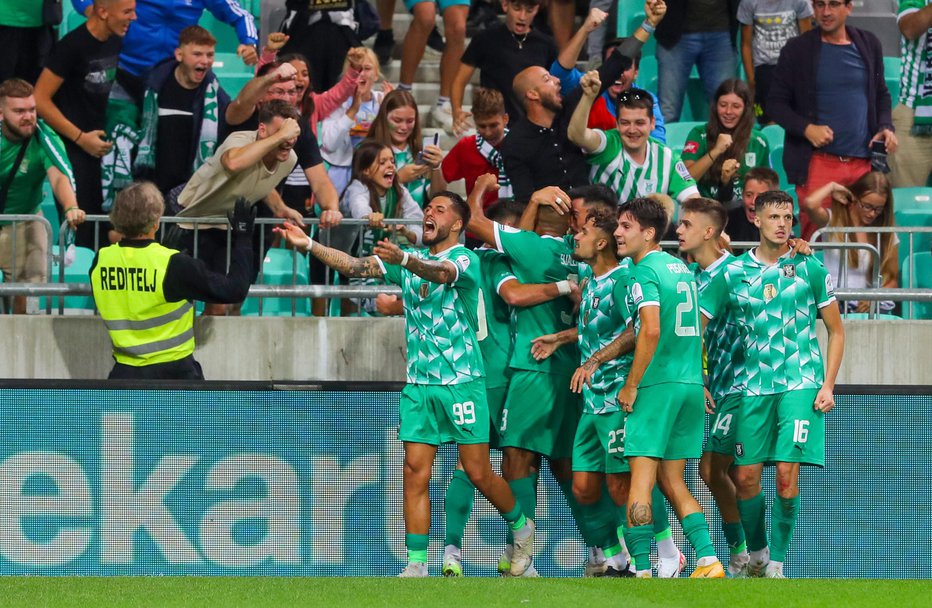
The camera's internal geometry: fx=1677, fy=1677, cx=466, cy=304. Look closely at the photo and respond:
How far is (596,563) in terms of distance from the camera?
31.4 ft

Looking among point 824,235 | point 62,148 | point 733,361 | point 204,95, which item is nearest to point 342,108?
point 204,95

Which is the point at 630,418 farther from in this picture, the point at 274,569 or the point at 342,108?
the point at 342,108

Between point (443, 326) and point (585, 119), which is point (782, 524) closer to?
point (443, 326)

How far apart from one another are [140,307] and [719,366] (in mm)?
3414

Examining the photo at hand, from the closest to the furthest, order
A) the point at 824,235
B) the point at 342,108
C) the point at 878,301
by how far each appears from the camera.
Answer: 1. the point at 878,301
2. the point at 824,235
3. the point at 342,108

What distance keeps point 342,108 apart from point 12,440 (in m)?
4.47

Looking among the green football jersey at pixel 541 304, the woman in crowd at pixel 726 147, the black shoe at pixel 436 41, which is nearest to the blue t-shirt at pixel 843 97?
the woman in crowd at pixel 726 147

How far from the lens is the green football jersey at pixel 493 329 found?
32.0ft

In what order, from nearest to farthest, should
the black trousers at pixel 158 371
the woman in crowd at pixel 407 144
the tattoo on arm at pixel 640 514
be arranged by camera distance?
the tattoo on arm at pixel 640 514
the black trousers at pixel 158 371
the woman in crowd at pixel 407 144

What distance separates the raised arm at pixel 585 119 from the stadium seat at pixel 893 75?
17.5 feet

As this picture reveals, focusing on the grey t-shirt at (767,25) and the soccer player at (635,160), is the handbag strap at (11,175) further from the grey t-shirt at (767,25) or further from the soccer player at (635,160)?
the grey t-shirt at (767,25)

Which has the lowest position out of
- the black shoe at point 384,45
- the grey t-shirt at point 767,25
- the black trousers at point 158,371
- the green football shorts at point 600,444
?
the green football shorts at point 600,444

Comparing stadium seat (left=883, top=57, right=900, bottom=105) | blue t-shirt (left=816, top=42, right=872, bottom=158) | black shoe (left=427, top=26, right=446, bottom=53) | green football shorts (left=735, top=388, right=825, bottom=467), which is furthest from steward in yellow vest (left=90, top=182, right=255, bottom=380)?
stadium seat (left=883, top=57, right=900, bottom=105)

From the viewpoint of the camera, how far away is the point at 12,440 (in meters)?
9.73
